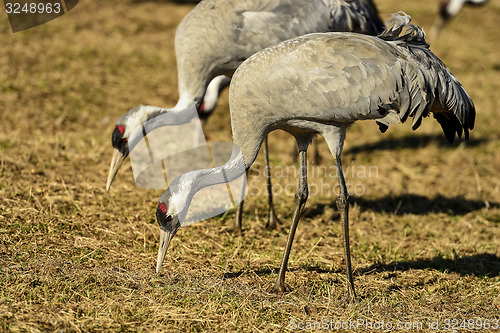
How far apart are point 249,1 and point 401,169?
2.91m

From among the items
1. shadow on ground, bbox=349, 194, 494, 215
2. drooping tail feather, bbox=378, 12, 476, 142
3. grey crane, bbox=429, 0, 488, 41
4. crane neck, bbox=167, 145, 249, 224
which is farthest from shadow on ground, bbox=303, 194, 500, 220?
grey crane, bbox=429, 0, 488, 41

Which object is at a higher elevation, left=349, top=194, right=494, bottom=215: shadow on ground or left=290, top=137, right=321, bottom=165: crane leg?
left=290, top=137, right=321, bottom=165: crane leg

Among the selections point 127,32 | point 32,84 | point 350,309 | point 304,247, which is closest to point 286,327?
point 350,309

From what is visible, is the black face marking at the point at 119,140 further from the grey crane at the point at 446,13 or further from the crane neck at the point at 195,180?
the grey crane at the point at 446,13

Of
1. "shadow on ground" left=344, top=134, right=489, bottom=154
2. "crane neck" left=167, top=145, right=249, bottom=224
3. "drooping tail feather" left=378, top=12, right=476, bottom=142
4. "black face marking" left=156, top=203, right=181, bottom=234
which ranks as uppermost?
"drooping tail feather" left=378, top=12, right=476, bottom=142

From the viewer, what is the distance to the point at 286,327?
3473 millimetres

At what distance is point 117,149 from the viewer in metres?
4.92

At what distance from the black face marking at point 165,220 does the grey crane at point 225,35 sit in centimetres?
115

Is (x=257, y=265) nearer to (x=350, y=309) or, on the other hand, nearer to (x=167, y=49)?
(x=350, y=309)

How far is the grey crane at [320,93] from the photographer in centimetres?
380

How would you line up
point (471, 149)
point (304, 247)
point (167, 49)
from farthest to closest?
point (167, 49) < point (471, 149) < point (304, 247)

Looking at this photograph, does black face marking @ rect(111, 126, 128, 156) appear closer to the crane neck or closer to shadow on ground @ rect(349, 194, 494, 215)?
the crane neck

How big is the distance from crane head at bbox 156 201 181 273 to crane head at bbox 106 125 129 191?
1214 mm

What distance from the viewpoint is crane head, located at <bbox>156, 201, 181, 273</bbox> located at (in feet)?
12.5
